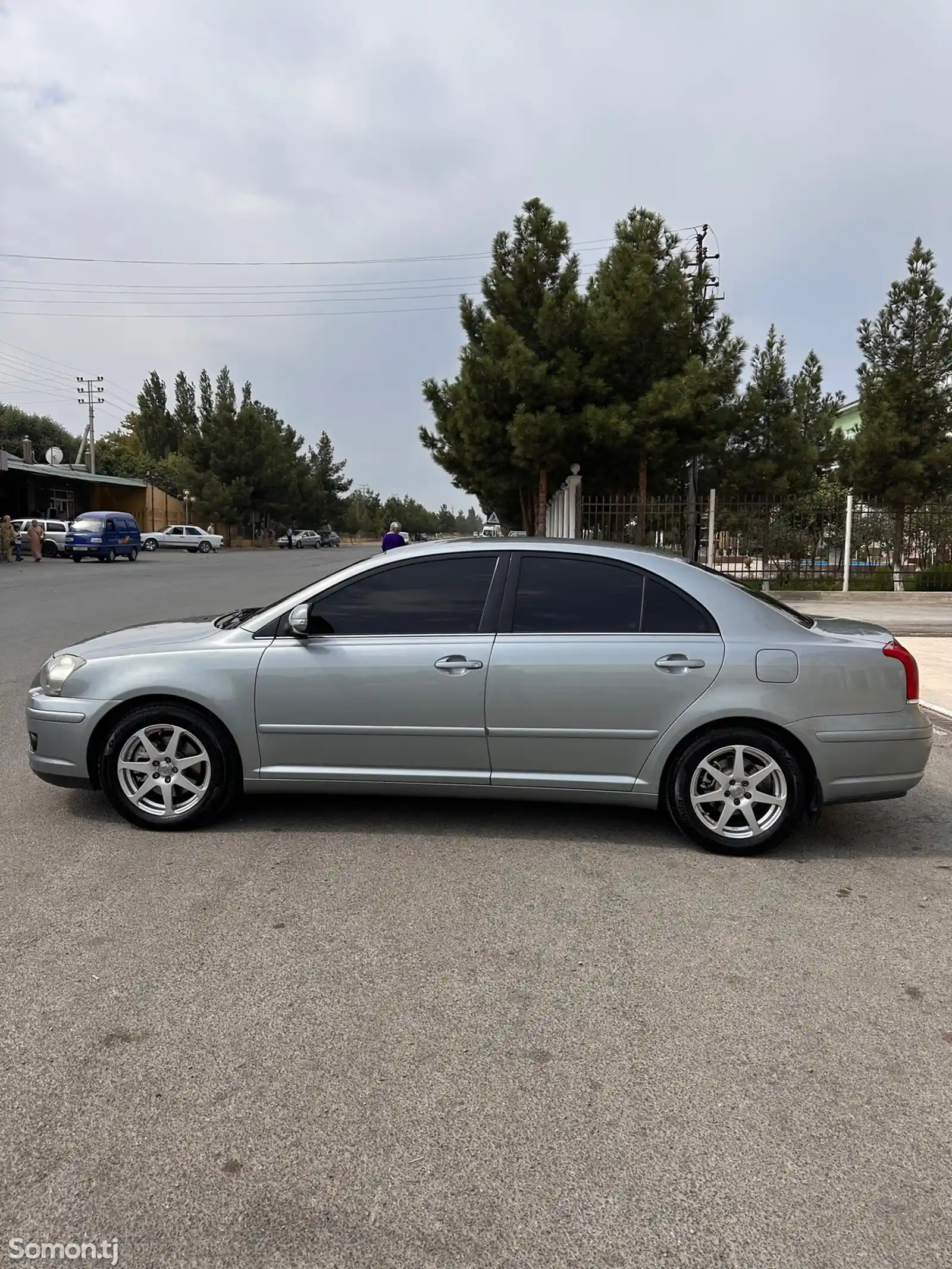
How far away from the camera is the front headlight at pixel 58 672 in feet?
15.8

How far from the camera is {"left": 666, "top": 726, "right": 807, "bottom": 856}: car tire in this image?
175 inches

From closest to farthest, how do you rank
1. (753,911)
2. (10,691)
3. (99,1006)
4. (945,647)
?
(99,1006)
(753,911)
(10,691)
(945,647)

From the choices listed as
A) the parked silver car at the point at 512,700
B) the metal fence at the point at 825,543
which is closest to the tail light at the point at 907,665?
the parked silver car at the point at 512,700

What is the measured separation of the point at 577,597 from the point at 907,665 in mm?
1651

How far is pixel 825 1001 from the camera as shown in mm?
3121

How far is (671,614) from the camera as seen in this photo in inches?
181

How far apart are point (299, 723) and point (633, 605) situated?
69.6 inches

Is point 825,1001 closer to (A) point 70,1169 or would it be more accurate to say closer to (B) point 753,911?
(B) point 753,911

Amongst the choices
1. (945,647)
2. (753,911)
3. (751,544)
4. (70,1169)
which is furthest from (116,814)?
(751,544)

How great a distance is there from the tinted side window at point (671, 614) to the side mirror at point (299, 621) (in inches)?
66.1

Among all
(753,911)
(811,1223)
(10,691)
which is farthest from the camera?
(10,691)

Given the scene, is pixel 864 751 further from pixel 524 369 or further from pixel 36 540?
pixel 36 540

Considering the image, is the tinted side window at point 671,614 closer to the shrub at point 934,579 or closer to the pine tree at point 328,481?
the shrub at point 934,579

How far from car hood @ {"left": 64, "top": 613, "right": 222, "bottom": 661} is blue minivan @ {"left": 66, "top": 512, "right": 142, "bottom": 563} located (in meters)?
33.8
